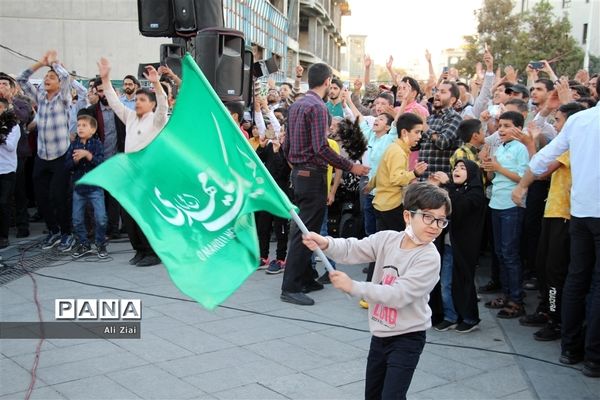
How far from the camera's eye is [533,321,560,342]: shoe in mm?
6129

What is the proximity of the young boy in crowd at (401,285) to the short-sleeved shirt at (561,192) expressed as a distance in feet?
8.27

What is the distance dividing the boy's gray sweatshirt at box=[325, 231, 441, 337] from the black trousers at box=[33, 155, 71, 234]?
6.93 metres

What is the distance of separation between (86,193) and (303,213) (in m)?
3.53

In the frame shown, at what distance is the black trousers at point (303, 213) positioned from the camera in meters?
7.24

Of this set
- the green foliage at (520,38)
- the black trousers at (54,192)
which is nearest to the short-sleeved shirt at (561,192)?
the black trousers at (54,192)

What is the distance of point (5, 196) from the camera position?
9758 millimetres

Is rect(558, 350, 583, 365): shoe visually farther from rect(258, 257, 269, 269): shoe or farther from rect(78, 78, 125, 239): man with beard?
rect(78, 78, 125, 239): man with beard

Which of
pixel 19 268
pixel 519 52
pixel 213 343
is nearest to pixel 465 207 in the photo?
pixel 213 343

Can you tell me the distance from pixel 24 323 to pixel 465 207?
4.14 m

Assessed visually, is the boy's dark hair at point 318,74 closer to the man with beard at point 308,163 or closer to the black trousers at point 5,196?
the man with beard at point 308,163

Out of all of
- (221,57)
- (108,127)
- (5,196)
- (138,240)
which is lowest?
(138,240)

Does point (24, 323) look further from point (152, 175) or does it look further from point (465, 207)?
point (465, 207)

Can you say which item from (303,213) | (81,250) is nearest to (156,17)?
(303,213)

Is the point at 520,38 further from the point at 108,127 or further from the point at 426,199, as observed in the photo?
the point at 426,199
